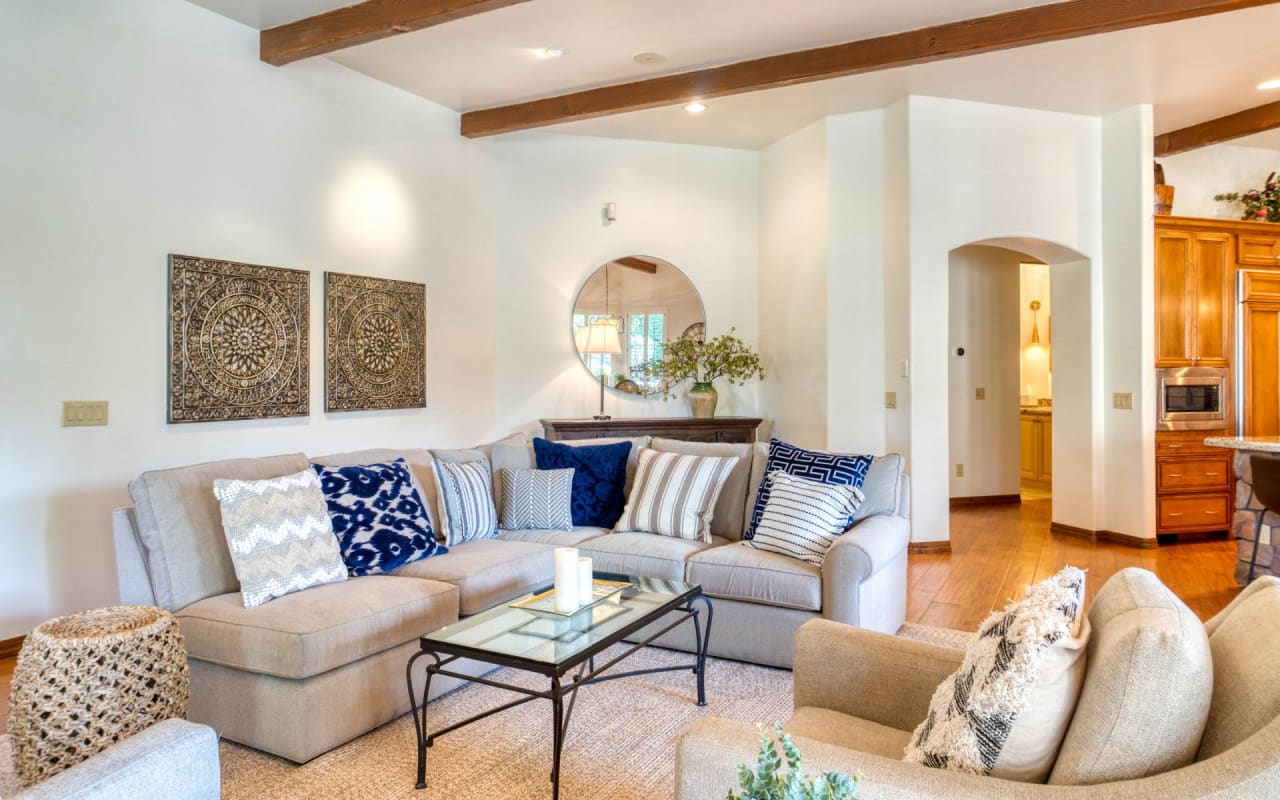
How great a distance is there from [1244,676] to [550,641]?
164cm

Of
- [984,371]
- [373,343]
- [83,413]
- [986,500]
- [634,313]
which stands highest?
[634,313]

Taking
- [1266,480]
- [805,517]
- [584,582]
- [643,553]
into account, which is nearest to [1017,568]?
[1266,480]

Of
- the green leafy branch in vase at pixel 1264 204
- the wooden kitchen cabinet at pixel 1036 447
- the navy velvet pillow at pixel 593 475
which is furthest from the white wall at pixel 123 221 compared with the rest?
the wooden kitchen cabinet at pixel 1036 447

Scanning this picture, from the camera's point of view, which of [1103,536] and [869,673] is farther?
[1103,536]

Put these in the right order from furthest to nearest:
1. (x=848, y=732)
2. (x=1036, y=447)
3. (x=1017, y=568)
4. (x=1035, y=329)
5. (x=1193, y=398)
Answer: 1. (x=1035, y=329)
2. (x=1036, y=447)
3. (x=1193, y=398)
4. (x=1017, y=568)
5. (x=848, y=732)

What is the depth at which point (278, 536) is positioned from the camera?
270cm

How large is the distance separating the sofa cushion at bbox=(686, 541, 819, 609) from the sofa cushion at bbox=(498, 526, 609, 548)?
23.8 inches

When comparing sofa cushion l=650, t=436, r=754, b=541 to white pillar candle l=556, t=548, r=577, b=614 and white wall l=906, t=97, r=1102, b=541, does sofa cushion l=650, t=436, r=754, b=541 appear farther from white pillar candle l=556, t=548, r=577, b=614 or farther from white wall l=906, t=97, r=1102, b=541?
white wall l=906, t=97, r=1102, b=541

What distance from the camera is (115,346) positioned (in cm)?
353

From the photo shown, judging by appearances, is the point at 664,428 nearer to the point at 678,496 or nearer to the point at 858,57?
the point at 678,496

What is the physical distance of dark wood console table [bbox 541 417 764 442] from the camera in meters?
5.52

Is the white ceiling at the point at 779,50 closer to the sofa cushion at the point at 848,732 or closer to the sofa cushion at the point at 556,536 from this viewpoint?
the sofa cushion at the point at 556,536

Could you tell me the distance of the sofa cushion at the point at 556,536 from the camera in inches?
141

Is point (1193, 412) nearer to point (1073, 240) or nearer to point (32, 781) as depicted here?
point (1073, 240)
